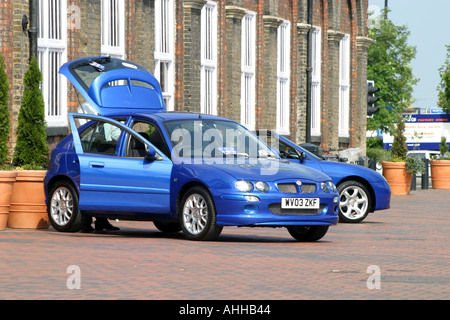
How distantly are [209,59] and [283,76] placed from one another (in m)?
6.62

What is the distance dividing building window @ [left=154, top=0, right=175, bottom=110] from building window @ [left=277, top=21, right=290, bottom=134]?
337 inches

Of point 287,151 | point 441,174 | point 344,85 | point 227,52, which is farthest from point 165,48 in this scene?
point 344,85

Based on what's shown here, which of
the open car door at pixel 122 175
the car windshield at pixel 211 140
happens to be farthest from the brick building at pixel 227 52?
the car windshield at pixel 211 140

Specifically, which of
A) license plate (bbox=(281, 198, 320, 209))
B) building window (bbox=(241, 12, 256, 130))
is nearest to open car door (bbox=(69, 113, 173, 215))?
license plate (bbox=(281, 198, 320, 209))

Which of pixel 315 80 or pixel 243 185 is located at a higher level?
pixel 315 80

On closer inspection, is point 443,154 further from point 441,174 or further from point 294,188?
point 294,188

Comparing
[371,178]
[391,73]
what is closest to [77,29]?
[371,178]

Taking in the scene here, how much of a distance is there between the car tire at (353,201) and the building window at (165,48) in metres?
11.2

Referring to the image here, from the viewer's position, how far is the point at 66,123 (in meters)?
24.4

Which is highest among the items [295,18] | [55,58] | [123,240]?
[295,18]

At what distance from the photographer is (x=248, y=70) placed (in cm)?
3516

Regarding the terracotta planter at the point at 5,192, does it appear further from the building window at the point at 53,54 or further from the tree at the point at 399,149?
the tree at the point at 399,149
